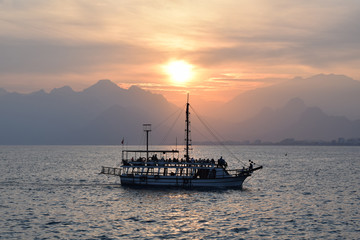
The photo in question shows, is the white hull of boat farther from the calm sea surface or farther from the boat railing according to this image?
the boat railing

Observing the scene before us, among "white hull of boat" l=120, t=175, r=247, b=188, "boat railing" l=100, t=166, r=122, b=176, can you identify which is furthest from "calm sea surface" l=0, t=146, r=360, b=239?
"boat railing" l=100, t=166, r=122, b=176

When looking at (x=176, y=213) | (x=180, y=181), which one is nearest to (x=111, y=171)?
(x=180, y=181)

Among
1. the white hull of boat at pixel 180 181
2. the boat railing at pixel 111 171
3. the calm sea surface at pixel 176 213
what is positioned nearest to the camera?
the calm sea surface at pixel 176 213

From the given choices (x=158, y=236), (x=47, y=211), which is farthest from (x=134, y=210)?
(x=158, y=236)

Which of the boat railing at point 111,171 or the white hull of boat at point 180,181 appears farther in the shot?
the boat railing at point 111,171

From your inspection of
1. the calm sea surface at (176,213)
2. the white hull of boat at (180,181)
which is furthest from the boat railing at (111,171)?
the white hull of boat at (180,181)

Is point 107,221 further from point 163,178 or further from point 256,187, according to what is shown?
point 256,187

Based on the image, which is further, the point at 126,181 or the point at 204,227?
the point at 126,181

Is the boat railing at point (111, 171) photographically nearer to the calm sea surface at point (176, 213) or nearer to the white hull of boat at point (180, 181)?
the calm sea surface at point (176, 213)

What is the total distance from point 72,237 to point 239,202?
96.6 feet

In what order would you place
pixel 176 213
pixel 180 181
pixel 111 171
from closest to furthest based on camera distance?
pixel 176 213 < pixel 180 181 < pixel 111 171

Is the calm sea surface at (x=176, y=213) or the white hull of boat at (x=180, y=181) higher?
the white hull of boat at (x=180, y=181)

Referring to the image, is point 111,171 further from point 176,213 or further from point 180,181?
point 176,213

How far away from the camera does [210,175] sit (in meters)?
77.6
